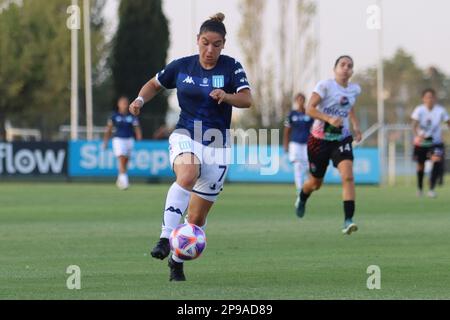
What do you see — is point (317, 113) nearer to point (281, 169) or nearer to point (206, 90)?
point (206, 90)

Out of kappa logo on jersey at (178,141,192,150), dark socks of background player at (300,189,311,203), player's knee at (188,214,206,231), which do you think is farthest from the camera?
dark socks of background player at (300,189,311,203)

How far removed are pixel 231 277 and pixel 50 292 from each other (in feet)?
6.39

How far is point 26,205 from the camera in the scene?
76.5ft

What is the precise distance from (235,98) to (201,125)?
43cm

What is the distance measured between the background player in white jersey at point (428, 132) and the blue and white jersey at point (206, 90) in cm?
1666

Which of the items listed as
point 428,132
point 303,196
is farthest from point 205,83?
point 428,132

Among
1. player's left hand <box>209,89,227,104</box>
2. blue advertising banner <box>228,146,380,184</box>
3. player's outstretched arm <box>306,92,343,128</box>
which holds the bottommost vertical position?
blue advertising banner <box>228,146,380,184</box>

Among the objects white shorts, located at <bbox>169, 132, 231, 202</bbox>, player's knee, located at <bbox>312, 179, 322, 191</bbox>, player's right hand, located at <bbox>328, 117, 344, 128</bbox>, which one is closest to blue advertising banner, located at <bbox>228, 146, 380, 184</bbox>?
player's knee, located at <bbox>312, 179, 322, 191</bbox>

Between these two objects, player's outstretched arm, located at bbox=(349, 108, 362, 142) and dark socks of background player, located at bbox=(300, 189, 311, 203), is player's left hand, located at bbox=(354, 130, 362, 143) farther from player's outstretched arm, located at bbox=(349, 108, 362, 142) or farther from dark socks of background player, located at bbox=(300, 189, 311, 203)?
dark socks of background player, located at bbox=(300, 189, 311, 203)

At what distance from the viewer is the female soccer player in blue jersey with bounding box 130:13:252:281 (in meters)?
10.8

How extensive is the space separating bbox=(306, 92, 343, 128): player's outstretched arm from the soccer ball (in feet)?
19.3

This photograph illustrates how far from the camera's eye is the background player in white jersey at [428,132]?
2738 centimetres

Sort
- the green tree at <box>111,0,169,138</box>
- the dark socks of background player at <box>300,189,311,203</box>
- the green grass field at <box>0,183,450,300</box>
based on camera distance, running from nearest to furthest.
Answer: the green grass field at <box>0,183,450,300</box> → the dark socks of background player at <box>300,189,311,203</box> → the green tree at <box>111,0,169,138</box>

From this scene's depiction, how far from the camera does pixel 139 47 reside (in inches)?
2125
